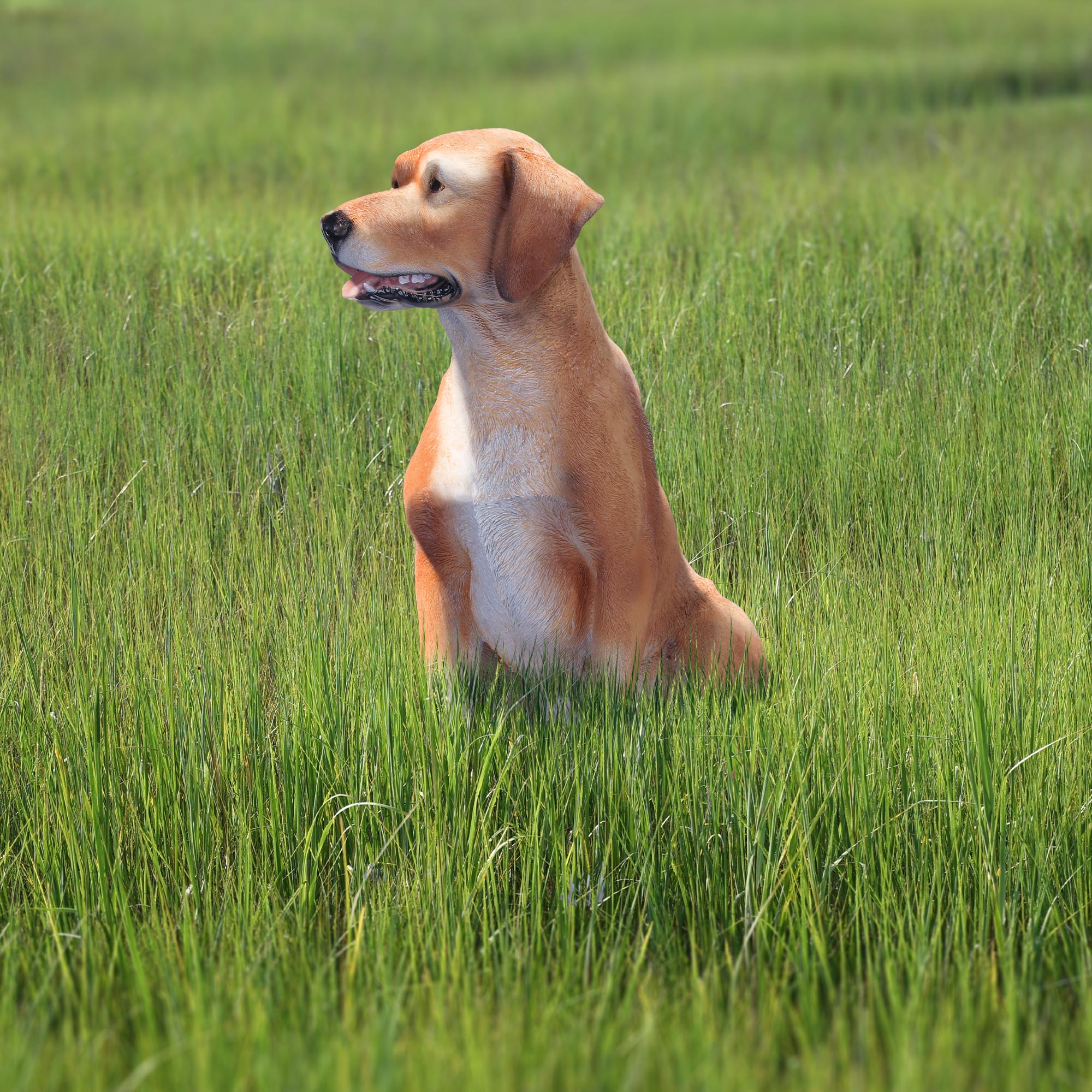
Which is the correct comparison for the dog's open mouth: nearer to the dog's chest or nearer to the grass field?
the dog's chest

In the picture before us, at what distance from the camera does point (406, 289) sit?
2.12 meters

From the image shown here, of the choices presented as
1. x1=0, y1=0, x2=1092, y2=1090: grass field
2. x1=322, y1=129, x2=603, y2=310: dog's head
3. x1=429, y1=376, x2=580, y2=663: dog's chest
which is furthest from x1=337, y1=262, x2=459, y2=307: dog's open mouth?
x1=0, y1=0, x2=1092, y2=1090: grass field

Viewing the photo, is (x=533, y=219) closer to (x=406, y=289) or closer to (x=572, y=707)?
(x=406, y=289)

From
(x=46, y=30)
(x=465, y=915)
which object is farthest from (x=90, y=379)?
(x=46, y=30)

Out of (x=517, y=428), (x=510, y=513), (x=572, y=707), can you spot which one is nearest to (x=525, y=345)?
(x=517, y=428)

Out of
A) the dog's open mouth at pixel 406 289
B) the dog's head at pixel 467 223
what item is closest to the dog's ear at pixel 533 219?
the dog's head at pixel 467 223

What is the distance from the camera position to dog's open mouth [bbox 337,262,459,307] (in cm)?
211

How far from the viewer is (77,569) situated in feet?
10.3

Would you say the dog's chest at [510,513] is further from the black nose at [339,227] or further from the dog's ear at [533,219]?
the black nose at [339,227]

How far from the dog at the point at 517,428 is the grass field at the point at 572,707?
161 millimetres

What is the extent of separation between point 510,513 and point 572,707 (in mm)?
409

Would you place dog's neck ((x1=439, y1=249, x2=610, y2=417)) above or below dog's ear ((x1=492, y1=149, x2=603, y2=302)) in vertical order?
below

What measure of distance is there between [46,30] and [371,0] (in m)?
5.98

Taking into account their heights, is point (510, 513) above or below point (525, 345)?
below
